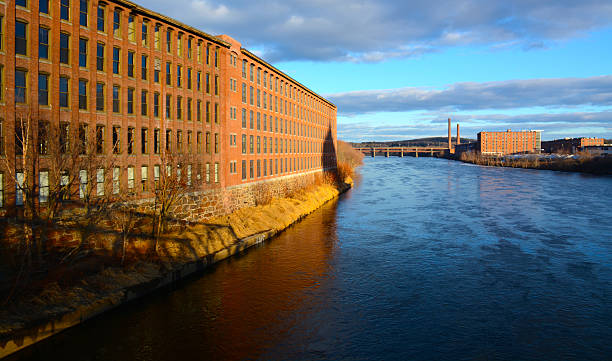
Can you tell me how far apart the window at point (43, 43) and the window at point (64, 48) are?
925mm

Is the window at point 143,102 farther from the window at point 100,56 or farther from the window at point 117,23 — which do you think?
the window at point 117,23

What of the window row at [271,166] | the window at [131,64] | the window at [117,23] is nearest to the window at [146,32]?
the window at [131,64]

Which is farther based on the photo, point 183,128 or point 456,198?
point 456,198

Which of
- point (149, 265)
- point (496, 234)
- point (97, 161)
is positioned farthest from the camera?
point (496, 234)

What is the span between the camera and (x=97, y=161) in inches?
1101

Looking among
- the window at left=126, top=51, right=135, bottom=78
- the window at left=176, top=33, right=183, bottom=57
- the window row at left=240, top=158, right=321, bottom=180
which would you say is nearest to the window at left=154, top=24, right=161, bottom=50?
the window at left=176, top=33, right=183, bottom=57

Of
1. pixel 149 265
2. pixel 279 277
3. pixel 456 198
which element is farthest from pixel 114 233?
pixel 456 198

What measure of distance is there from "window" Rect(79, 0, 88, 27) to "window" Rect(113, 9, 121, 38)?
2404 millimetres

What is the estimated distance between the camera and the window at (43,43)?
26.2 m

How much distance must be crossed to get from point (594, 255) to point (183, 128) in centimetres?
3333

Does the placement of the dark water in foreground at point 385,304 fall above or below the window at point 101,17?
below

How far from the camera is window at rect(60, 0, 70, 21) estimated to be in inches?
1083

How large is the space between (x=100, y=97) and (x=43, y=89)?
13.2 ft

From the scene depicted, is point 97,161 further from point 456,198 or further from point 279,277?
point 456,198
